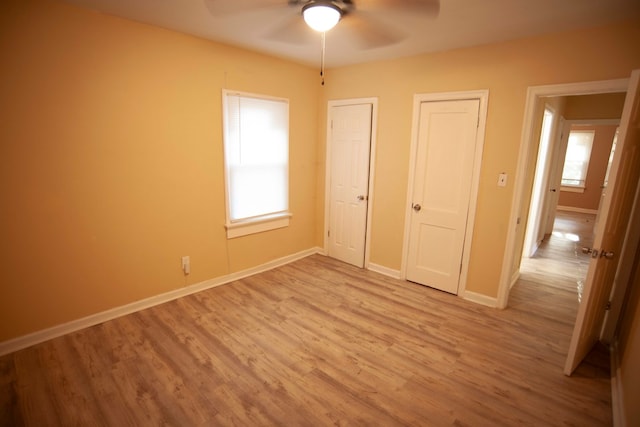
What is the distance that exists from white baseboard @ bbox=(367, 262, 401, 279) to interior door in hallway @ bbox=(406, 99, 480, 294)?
0.25 metres

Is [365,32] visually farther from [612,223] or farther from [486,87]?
[612,223]

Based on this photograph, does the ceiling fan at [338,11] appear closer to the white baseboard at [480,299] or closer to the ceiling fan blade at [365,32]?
the ceiling fan blade at [365,32]

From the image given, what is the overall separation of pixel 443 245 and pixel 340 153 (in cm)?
176

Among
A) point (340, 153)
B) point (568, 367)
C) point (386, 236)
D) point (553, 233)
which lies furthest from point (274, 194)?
point (553, 233)

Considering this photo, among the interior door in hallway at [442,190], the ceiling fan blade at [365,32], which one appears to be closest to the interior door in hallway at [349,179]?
the interior door in hallway at [442,190]

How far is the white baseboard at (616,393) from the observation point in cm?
177

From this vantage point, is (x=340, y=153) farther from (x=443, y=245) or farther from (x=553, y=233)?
(x=553, y=233)

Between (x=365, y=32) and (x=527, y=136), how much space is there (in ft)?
5.66

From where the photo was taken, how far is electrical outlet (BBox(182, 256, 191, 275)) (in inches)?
124

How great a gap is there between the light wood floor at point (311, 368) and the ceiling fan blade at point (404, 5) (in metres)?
2.51

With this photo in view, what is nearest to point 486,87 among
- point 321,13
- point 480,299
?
point 321,13

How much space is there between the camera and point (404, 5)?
2033mm

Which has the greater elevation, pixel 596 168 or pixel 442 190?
pixel 596 168

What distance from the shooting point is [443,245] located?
340 centimetres
